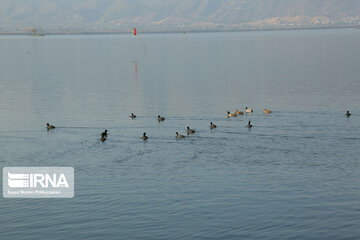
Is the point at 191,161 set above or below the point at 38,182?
above

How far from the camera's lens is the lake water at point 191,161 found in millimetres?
30797

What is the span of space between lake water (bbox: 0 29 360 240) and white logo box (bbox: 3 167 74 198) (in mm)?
868

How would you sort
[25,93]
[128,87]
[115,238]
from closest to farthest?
[115,238], [25,93], [128,87]

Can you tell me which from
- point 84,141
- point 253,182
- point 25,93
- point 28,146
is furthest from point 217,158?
point 25,93

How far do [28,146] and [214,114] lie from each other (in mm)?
22226

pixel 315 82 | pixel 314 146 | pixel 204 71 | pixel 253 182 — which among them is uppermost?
pixel 204 71

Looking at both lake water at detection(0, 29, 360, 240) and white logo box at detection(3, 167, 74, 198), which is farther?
white logo box at detection(3, 167, 74, 198)

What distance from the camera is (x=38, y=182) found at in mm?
38438

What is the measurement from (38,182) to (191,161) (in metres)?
11.5

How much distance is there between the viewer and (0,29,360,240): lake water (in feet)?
101

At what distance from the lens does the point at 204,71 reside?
118000 millimetres

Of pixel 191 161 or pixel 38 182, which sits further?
pixel 191 161

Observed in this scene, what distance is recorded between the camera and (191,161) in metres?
42.5

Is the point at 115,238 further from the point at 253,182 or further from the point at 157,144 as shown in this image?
the point at 157,144
